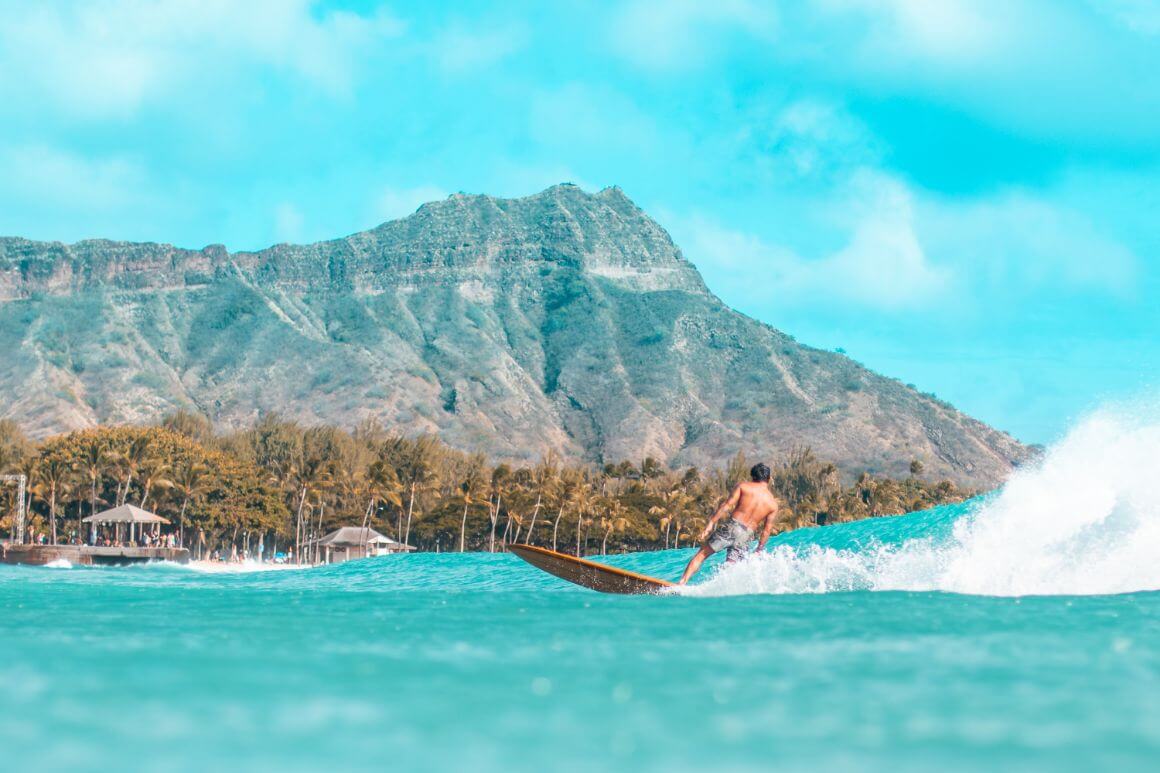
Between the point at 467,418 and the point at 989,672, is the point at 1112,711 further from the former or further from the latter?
the point at 467,418

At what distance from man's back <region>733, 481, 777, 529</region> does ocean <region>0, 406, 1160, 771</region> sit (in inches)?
31.5

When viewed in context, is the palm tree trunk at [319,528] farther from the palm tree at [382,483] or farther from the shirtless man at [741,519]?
the shirtless man at [741,519]

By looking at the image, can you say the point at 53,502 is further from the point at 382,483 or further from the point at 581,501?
the point at 581,501

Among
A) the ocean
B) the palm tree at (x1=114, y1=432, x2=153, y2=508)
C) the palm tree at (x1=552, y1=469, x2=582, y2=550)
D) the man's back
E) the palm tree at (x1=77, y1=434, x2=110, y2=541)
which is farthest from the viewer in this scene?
the palm tree at (x1=552, y1=469, x2=582, y2=550)

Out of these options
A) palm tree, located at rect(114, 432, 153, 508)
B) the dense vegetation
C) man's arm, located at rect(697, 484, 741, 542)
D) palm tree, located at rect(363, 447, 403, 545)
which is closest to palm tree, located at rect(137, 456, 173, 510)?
the dense vegetation

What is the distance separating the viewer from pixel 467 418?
176250mm

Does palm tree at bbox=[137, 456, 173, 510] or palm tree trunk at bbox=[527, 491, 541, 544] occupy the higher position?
palm tree at bbox=[137, 456, 173, 510]

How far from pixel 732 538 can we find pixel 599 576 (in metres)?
2.34

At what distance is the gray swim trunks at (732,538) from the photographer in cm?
1659

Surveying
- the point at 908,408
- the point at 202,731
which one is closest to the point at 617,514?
the point at 202,731

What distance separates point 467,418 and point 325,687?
168509 millimetres

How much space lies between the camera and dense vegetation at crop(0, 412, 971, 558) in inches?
3248

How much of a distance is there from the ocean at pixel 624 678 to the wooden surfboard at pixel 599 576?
2.58 ft

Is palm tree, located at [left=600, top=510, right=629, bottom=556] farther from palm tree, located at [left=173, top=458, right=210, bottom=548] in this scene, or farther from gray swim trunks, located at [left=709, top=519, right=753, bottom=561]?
gray swim trunks, located at [left=709, top=519, right=753, bottom=561]
